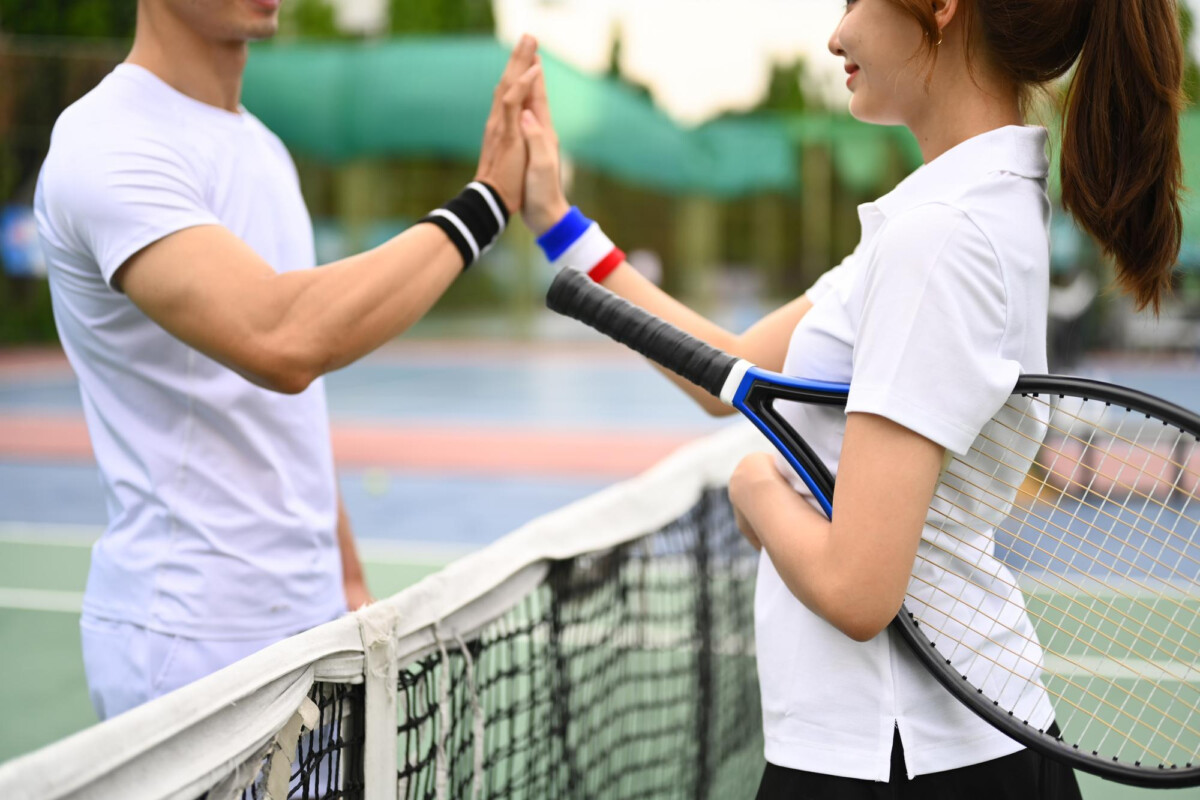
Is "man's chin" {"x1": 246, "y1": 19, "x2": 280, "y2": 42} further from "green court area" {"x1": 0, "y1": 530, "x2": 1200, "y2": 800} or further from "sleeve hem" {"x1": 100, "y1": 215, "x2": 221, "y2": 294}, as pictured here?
"green court area" {"x1": 0, "y1": 530, "x2": 1200, "y2": 800}

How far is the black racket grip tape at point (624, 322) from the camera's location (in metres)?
1.27

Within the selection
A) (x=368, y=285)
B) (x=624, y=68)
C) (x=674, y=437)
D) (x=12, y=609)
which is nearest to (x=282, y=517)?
(x=368, y=285)

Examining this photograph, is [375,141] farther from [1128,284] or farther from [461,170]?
[1128,284]

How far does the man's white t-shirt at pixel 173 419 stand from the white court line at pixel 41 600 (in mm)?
3323

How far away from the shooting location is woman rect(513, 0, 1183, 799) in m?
1.06

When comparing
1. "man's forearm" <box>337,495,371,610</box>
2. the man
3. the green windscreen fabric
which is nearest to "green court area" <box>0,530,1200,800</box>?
"man's forearm" <box>337,495,371,610</box>

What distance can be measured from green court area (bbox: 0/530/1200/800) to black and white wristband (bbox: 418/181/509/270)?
158 cm

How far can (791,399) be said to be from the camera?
1.19 meters

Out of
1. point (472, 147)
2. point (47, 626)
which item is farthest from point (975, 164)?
point (472, 147)

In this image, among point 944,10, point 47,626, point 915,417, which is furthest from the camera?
point 47,626

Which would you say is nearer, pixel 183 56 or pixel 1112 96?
pixel 1112 96

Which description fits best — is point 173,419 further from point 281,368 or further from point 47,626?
point 47,626

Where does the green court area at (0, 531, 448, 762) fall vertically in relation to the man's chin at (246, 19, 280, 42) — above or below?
below

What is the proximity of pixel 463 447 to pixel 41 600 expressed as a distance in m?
4.18
